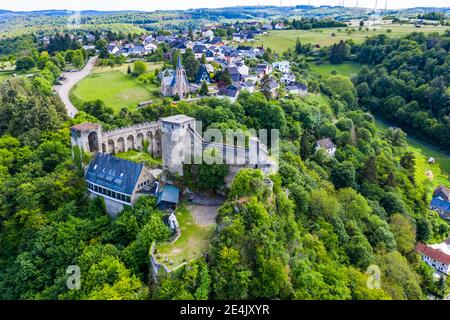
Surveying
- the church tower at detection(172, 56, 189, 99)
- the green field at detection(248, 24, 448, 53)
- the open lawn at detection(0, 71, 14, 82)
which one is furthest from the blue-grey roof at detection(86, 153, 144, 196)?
the green field at detection(248, 24, 448, 53)

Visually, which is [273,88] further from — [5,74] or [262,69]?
[5,74]

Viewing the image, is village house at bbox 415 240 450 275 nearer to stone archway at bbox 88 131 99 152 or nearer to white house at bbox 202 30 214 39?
stone archway at bbox 88 131 99 152

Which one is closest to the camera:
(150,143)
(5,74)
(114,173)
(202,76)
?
(114,173)

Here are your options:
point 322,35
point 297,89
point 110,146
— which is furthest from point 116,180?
point 322,35

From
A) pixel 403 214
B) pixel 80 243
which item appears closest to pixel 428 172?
pixel 403 214

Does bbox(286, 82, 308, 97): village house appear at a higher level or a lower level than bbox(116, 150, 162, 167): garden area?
higher
